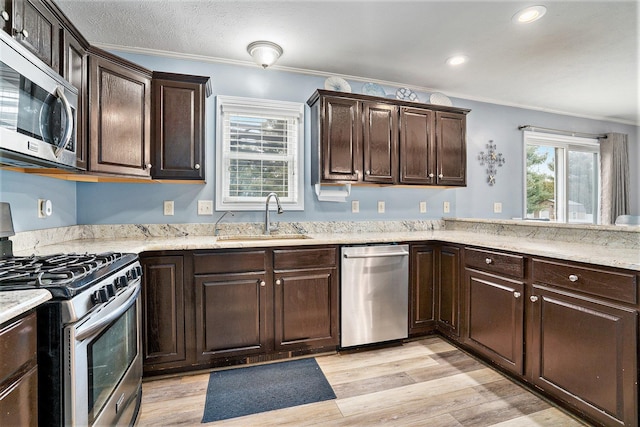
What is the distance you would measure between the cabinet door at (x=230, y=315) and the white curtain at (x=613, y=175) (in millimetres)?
5131

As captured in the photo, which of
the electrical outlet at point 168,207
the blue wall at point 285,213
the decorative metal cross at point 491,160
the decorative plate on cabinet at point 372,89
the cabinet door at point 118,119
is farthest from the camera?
the decorative metal cross at point 491,160

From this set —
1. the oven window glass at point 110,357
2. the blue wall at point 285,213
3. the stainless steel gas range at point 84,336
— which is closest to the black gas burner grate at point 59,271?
the stainless steel gas range at point 84,336

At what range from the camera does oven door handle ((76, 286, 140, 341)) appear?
1.11m

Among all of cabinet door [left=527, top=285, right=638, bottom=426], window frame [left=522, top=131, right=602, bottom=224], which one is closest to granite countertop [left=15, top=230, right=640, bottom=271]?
cabinet door [left=527, top=285, right=638, bottom=426]

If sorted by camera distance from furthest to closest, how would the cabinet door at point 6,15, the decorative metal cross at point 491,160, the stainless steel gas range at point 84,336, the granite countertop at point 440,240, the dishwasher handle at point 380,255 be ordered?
1. the decorative metal cross at point 491,160
2. the dishwasher handle at point 380,255
3. the granite countertop at point 440,240
4. the cabinet door at point 6,15
5. the stainless steel gas range at point 84,336

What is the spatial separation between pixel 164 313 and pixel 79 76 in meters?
1.60

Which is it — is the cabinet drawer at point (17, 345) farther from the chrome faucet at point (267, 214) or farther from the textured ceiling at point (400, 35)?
the textured ceiling at point (400, 35)

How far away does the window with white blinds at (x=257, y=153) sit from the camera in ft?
9.16

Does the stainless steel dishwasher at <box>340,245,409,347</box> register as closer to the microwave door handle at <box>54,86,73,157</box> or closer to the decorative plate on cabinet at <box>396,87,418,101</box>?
the decorative plate on cabinet at <box>396,87,418,101</box>

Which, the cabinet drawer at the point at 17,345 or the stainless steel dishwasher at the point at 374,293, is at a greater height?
the cabinet drawer at the point at 17,345

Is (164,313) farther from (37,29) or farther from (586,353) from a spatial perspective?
(586,353)

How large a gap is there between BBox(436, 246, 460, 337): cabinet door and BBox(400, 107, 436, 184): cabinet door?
0.76 meters

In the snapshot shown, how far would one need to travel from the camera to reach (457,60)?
9.15 ft

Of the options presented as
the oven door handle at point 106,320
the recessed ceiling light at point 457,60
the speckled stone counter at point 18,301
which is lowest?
the oven door handle at point 106,320
